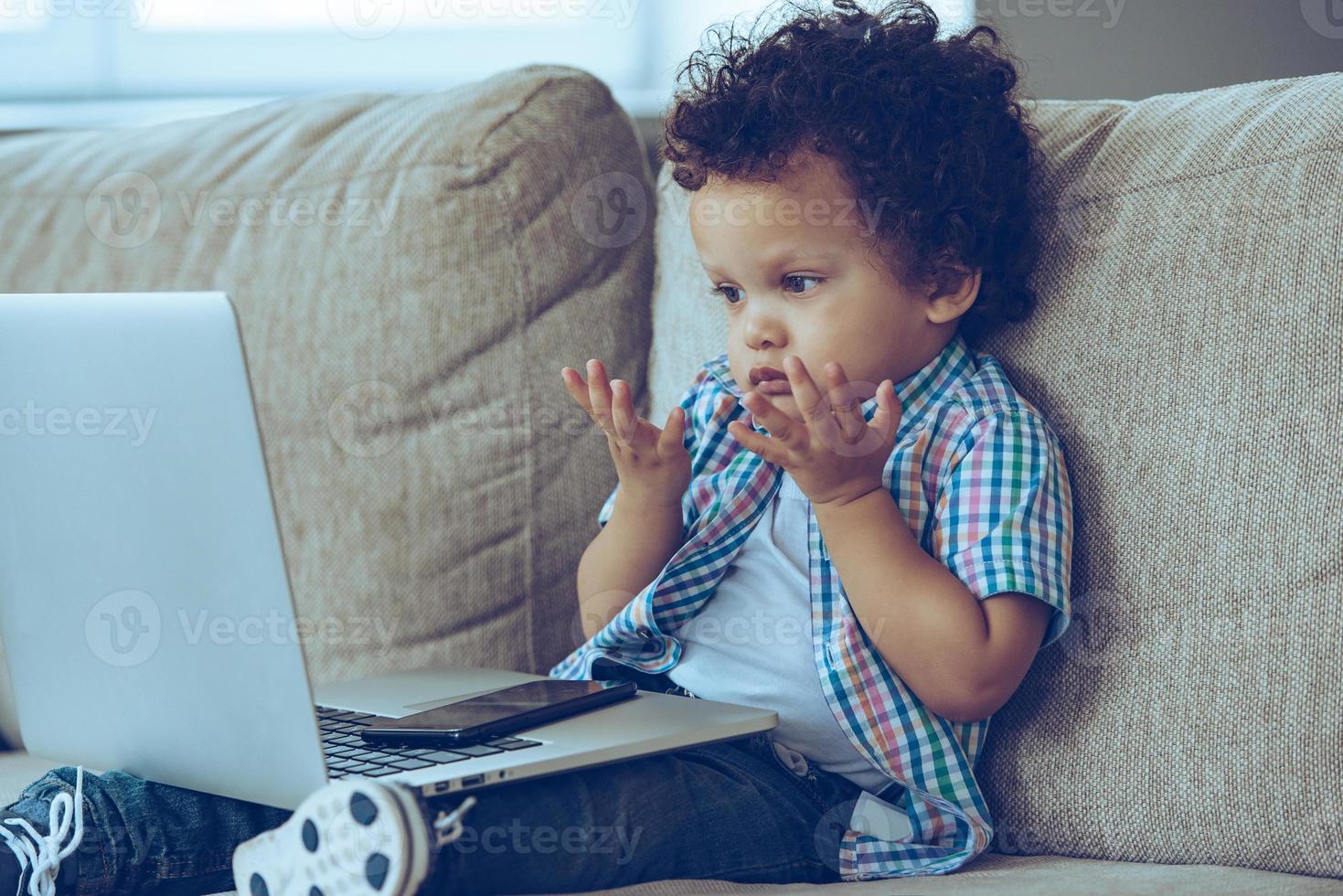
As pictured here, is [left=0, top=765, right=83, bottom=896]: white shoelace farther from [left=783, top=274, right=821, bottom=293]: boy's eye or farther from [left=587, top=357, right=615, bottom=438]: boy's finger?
[left=783, top=274, right=821, bottom=293]: boy's eye

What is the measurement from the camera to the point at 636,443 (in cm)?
108

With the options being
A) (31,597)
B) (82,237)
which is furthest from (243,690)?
(82,237)

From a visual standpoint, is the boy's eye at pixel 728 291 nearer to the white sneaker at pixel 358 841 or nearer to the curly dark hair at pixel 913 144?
the curly dark hair at pixel 913 144

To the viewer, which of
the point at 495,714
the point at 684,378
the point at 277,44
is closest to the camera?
the point at 495,714

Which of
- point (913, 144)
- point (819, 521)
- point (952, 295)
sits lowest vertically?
point (819, 521)

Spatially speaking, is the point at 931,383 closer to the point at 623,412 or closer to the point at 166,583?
the point at 623,412

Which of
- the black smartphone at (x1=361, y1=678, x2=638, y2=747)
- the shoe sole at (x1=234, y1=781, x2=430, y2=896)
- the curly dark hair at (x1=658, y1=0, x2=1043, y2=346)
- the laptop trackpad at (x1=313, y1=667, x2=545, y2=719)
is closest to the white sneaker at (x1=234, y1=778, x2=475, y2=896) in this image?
the shoe sole at (x1=234, y1=781, x2=430, y2=896)

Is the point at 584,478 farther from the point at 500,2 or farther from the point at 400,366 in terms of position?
the point at 500,2

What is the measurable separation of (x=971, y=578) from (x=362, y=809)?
18.3 inches

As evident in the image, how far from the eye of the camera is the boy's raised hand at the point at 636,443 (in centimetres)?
104

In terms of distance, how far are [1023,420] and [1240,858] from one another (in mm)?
337

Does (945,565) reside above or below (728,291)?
below

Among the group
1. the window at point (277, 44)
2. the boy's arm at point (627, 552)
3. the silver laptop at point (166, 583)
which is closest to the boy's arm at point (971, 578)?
the silver laptop at point (166, 583)

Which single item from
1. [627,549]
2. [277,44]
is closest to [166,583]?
[627,549]
